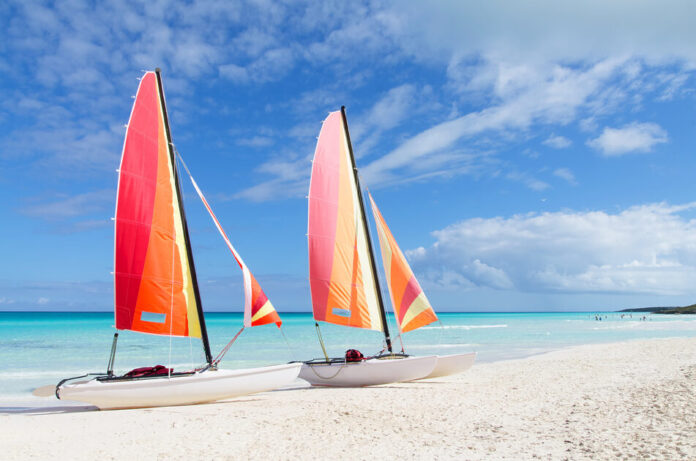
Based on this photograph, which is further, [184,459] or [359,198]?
[359,198]

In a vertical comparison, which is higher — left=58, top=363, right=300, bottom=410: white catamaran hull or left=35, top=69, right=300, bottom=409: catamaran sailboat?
left=35, top=69, right=300, bottom=409: catamaran sailboat

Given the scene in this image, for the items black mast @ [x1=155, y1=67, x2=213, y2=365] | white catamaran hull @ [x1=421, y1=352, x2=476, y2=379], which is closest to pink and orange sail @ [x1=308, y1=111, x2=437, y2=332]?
white catamaran hull @ [x1=421, y1=352, x2=476, y2=379]

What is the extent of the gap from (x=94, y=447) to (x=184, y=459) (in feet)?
5.94

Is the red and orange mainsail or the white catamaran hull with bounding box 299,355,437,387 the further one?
the white catamaran hull with bounding box 299,355,437,387

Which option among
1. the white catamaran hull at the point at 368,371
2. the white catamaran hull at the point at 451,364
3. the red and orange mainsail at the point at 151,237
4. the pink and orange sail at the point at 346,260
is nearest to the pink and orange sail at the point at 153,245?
the red and orange mainsail at the point at 151,237

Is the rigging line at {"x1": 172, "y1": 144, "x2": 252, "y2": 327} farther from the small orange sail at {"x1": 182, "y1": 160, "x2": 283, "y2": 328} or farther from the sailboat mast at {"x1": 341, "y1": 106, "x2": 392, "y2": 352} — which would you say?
the sailboat mast at {"x1": 341, "y1": 106, "x2": 392, "y2": 352}

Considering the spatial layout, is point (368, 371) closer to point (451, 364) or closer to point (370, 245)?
point (451, 364)

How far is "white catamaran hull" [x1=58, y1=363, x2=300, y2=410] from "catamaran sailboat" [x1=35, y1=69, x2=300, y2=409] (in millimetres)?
20

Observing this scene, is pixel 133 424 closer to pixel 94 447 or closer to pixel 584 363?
pixel 94 447

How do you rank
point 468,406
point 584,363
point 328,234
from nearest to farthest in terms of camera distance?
1. point 468,406
2. point 328,234
3. point 584,363

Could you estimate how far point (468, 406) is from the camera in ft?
34.3

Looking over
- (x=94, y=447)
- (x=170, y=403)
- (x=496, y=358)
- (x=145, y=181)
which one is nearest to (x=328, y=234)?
(x=145, y=181)

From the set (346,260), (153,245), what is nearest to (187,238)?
(153,245)

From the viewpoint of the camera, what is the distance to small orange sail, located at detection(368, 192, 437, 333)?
14.5 metres
